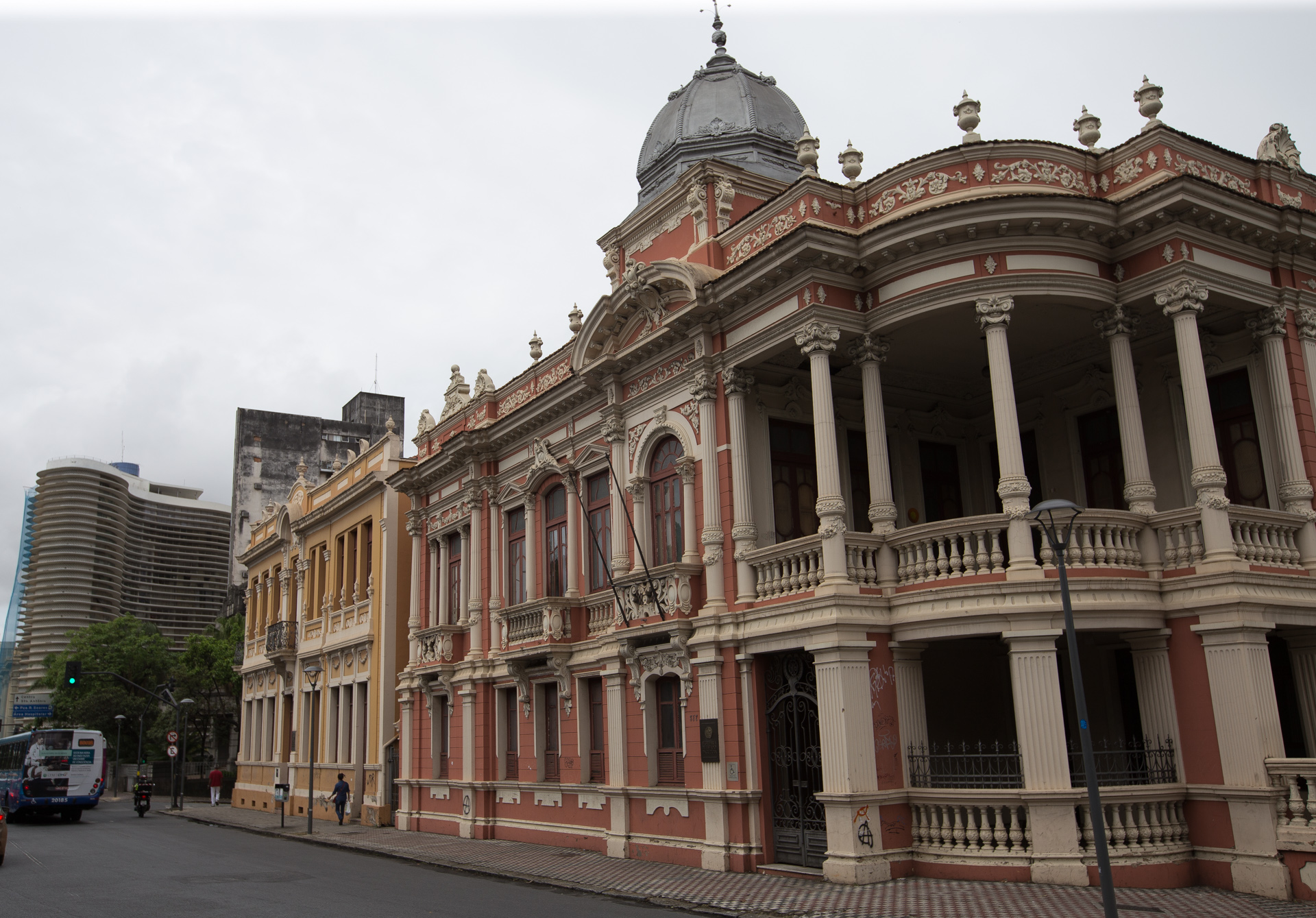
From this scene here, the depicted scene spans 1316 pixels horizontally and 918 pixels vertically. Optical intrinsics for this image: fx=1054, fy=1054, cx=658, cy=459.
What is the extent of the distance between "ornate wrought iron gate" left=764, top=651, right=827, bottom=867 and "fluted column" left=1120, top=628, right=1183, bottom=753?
4.13 meters

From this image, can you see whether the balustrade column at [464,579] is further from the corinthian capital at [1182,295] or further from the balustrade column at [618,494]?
the corinthian capital at [1182,295]

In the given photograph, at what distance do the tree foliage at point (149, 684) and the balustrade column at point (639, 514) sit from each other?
38.5 m

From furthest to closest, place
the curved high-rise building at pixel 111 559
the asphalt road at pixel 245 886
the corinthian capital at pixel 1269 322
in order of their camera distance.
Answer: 1. the curved high-rise building at pixel 111 559
2. the corinthian capital at pixel 1269 322
3. the asphalt road at pixel 245 886

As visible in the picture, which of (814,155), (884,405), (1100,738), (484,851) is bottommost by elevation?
(484,851)

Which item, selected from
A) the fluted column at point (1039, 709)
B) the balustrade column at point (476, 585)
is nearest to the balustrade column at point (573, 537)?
the balustrade column at point (476, 585)

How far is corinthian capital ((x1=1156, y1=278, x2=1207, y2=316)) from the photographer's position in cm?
1390

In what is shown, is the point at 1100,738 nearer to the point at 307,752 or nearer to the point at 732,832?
the point at 732,832

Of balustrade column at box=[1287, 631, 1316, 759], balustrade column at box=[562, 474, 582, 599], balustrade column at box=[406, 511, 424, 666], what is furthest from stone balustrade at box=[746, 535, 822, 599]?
balustrade column at box=[406, 511, 424, 666]

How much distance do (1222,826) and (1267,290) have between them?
7.40 meters

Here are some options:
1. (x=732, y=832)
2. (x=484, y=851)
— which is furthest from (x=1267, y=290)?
(x=484, y=851)

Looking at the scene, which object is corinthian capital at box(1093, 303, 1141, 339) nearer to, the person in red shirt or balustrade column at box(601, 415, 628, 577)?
balustrade column at box(601, 415, 628, 577)

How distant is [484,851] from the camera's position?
65.9ft

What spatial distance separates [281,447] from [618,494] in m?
42.7

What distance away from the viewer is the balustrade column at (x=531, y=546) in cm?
2219
